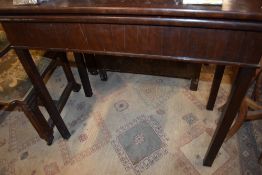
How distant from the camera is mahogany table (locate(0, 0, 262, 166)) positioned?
55cm

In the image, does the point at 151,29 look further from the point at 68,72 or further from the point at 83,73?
the point at 68,72

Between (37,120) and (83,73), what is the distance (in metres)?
0.46

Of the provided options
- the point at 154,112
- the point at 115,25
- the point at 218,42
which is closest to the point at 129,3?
the point at 115,25

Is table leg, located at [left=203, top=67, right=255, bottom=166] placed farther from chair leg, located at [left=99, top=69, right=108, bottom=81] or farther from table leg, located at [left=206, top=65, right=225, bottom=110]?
chair leg, located at [left=99, top=69, right=108, bottom=81]

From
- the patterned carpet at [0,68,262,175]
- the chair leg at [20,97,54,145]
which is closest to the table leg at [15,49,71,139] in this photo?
the chair leg at [20,97,54,145]

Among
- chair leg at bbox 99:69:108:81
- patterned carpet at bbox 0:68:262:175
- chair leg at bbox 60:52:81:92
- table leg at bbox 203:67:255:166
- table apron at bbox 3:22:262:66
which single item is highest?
table apron at bbox 3:22:262:66

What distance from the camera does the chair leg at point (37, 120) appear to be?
112 centimetres

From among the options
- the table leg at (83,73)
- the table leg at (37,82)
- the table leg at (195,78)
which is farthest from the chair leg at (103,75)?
the table leg at (195,78)

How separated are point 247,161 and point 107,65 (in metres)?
1.22

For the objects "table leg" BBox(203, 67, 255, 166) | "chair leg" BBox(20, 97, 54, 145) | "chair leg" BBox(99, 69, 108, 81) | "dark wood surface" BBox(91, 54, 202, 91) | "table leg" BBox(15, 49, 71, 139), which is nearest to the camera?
"table leg" BBox(203, 67, 255, 166)

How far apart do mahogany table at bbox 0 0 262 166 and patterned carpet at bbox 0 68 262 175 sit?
0.56 m

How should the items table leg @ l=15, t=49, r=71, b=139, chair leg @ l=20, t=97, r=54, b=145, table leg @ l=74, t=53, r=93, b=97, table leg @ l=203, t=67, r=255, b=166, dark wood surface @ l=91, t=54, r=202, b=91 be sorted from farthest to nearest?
1. dark wood surface @ l=91, t=54, r=202, b=91
2. table leg @ l=74, t=53, r=93, b=97
3. chair leg @ l=20, t=97, r=54, b=145
4. table leg @ l=15, t=49, r=71, b=139
5. table leg @ l=203, t=67, r=255, b=166

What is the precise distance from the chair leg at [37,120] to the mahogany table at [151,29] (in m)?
0.44

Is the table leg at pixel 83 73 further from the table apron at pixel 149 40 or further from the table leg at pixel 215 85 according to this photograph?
the table leg at pixel 215 85
